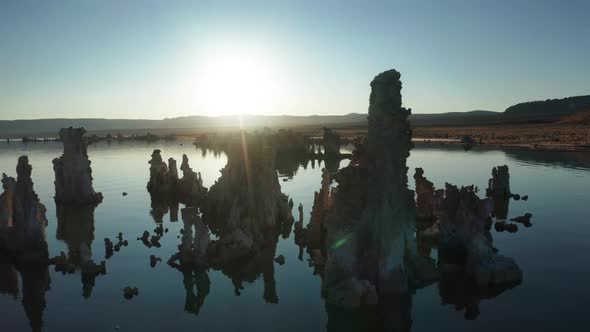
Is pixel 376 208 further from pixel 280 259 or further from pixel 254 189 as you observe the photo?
pixel 254 189

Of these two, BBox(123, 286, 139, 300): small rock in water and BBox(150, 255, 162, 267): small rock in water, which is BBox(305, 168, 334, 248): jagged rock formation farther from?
BBox(123, 286, 139, 300): small rock in water

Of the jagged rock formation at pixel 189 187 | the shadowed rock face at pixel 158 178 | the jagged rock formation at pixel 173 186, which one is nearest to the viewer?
the jagged rock formation at pixel 173 186

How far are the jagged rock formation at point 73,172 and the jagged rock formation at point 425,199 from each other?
37.8 meters

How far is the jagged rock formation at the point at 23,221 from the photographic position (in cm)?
3256

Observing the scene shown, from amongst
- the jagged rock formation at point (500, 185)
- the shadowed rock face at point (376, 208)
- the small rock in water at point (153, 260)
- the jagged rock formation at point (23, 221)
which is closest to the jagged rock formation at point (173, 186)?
the jagged rock formation at point (23, 221)

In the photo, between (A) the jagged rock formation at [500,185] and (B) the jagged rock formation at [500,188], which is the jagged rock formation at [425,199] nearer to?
(B) the jagged rock formation at [500,188]

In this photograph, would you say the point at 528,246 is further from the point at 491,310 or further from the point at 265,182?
the point at 265,182

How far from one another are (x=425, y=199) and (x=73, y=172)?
3999cm

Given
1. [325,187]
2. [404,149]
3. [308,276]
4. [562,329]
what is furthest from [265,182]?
[562,329]

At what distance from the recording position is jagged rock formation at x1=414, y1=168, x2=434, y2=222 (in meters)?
42.0

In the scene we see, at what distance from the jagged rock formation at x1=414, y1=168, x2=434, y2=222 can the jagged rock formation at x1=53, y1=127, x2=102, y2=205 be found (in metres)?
37.8

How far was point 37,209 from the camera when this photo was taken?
3288 cm

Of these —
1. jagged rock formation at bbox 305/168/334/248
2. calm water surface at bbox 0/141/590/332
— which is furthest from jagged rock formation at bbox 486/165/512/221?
jagged rock formation at bbox 305/168/334/248

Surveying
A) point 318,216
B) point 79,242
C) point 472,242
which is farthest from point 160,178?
point 472,242
